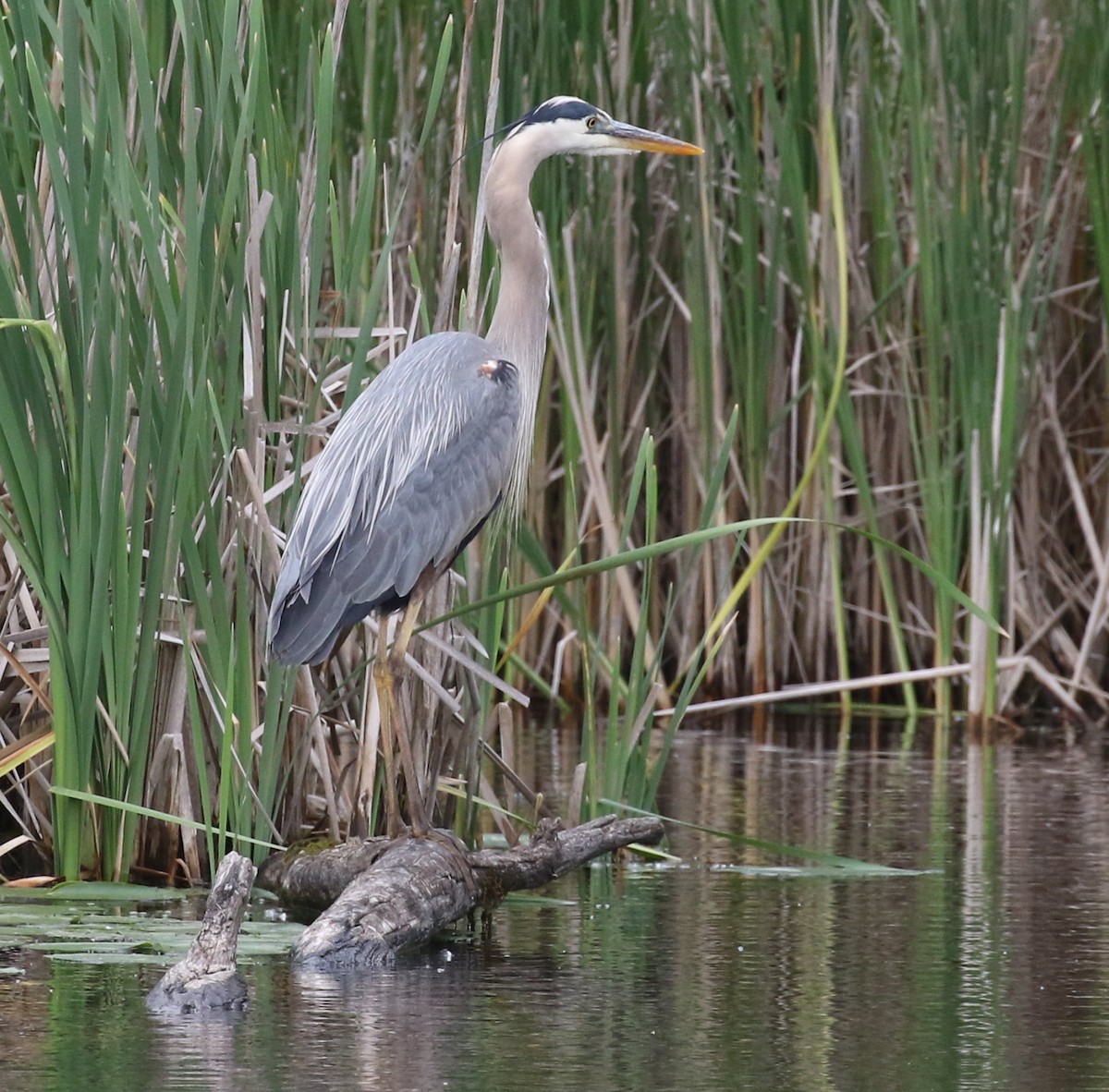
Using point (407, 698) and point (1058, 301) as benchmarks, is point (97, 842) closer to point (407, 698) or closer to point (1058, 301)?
point (407, 698)

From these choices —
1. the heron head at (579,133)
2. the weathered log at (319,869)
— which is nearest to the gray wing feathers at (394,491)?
the weathered log at (319,869)

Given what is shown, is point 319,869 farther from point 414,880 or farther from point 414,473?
point 414,473

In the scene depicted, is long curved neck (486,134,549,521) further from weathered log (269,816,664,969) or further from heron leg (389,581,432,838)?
weathered log (269,816,664,969)

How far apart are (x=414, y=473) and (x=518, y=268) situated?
62 centimetres

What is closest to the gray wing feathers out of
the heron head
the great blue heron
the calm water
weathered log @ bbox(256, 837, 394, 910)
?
the great blue heron

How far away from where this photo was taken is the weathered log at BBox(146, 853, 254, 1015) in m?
3.39

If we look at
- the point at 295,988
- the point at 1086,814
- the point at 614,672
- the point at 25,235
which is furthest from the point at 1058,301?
the point at 295,988

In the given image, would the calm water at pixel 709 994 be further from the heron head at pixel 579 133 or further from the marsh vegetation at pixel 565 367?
the heron head at pixel 579 133

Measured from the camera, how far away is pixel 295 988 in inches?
140

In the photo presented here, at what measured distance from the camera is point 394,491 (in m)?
4.47

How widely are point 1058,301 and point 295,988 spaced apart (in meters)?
5.22

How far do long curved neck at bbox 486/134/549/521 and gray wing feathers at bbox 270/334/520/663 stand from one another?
18 centimetres

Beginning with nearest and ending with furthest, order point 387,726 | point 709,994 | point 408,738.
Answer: point 709,994, point 387,726, point 408,738

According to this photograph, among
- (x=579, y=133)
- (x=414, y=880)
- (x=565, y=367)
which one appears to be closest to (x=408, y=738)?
(x=414, y=880)
